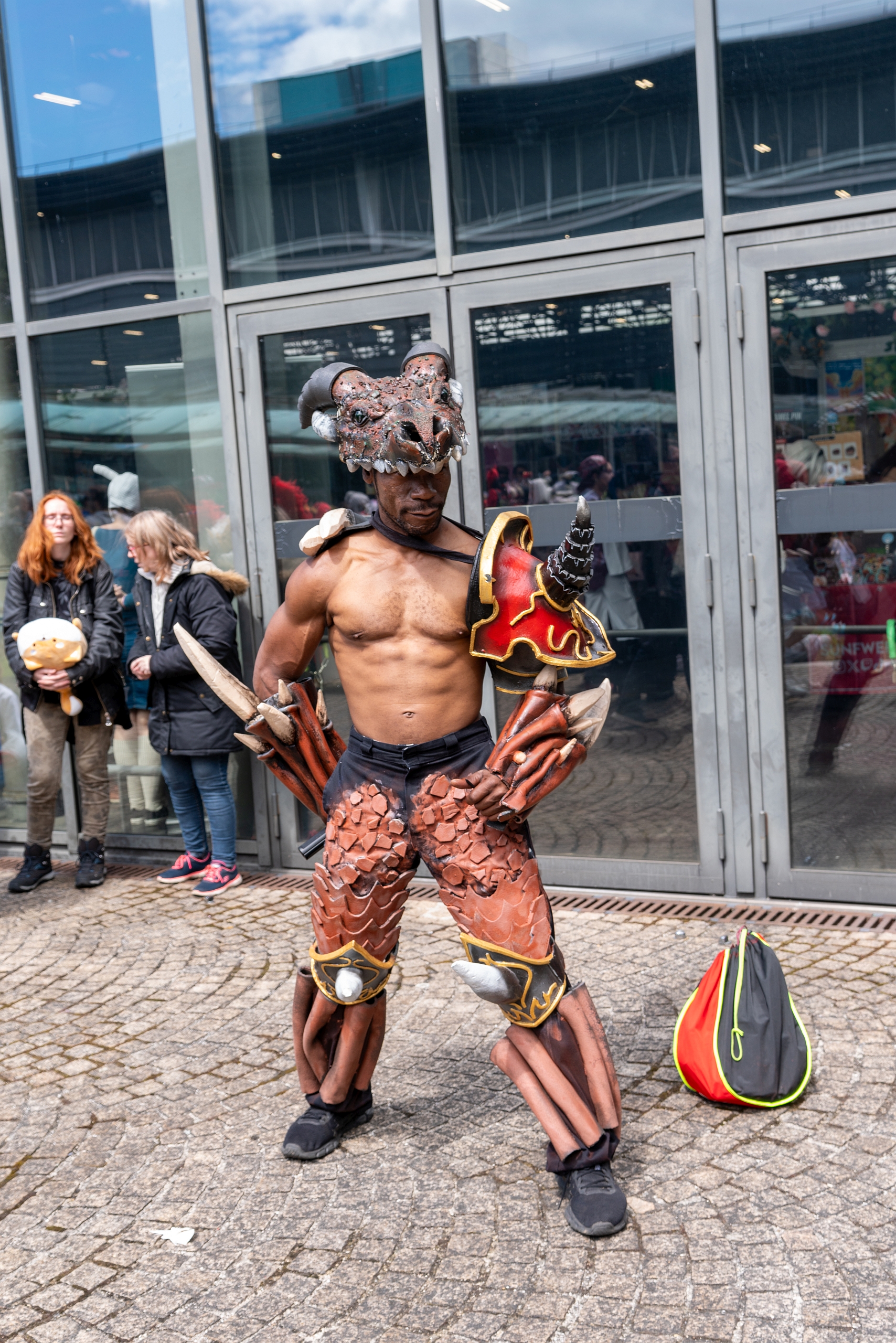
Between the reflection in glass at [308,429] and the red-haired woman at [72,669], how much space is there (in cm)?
100

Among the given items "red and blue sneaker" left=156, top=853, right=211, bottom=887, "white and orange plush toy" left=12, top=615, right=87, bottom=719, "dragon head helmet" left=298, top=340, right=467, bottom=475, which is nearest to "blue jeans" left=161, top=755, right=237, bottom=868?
"red and blue sneaker" left=156, top=853, right=211, bottom=887

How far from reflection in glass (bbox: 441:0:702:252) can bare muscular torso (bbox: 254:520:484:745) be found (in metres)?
2.83

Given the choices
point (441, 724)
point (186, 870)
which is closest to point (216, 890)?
point (186, 870)

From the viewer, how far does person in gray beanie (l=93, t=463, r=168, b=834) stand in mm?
Result: 7176

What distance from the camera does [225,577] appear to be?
21.3 feet

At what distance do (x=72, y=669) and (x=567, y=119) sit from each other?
3.59 metres

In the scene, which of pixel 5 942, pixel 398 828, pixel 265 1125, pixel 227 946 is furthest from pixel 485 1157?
pixel 5 942

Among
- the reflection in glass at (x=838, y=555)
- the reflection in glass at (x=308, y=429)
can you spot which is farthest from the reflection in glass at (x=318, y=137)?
the reflection in glass at (x=838, y=555)

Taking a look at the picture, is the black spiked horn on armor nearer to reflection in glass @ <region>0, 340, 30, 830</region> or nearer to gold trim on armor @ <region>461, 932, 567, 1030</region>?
gold trim on armor @ <region>461, 932, 567, 1030</region>

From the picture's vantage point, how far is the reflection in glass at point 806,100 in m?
5.30

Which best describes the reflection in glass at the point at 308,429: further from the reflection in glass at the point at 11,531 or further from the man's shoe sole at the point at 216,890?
the reflection in glass at the point at 11,531

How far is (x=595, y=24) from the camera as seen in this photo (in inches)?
227

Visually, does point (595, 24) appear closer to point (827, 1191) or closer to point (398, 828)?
point (398, 828)

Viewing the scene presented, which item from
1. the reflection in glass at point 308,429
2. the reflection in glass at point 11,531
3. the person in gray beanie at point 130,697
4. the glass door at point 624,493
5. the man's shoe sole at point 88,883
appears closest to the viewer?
the glass door at point 624,493
